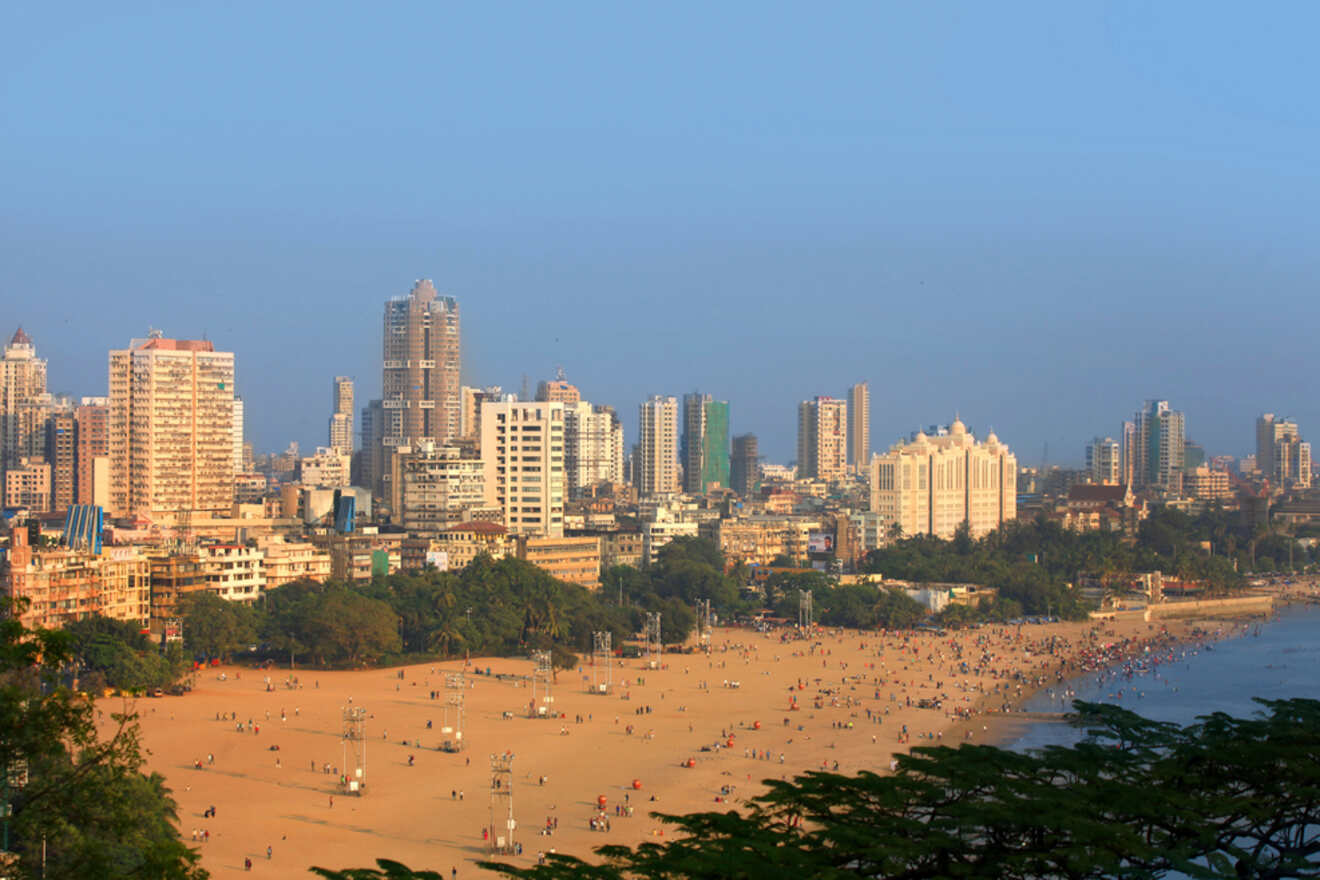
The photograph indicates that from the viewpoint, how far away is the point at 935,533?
126750 millimetres

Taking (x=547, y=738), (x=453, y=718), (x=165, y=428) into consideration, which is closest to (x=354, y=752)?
(x=453, y=718)

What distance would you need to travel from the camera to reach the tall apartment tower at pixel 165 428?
334 ft

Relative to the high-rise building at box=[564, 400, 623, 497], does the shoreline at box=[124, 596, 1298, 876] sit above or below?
below

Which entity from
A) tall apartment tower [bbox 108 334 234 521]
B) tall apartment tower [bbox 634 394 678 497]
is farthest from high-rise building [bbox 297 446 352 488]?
tall apartment tower [bbox 108 334 234 521]

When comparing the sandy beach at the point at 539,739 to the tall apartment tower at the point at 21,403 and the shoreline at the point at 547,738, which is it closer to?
→ the shoreline at the point at 547,738

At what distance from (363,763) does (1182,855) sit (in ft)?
96.3

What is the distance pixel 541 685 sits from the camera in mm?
60000

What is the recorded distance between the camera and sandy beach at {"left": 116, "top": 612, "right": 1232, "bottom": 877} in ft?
120

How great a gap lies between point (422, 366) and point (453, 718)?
433 feet

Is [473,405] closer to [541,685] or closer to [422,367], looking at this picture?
[422,367]

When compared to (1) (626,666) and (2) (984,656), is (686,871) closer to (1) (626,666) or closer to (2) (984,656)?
(1) (626,666)

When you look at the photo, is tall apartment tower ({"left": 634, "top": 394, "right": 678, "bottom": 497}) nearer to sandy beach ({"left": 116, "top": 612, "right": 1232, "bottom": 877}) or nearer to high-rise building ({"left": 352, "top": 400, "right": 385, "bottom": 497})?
high-rise building ({"left": 352, "top": 400, "right": 385, "bottom": 497})

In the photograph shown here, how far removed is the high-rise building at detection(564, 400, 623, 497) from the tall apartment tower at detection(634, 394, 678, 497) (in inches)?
132

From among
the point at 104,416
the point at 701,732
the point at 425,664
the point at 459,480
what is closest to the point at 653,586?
the point at 459,480
